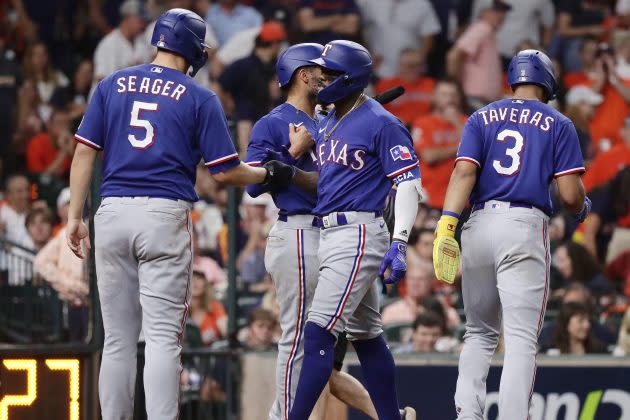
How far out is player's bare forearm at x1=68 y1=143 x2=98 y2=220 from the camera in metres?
6.60

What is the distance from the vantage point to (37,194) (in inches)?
525

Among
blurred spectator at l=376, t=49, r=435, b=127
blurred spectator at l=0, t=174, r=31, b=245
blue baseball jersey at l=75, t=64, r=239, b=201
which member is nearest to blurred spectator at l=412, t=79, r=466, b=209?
blurred spectator at l=376, t=49, r=435, b=127

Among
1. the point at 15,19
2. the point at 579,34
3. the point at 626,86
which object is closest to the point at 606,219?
the point at 626,86

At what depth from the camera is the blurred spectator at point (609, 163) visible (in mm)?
12258

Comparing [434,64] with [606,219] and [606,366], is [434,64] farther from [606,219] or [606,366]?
[606,366]

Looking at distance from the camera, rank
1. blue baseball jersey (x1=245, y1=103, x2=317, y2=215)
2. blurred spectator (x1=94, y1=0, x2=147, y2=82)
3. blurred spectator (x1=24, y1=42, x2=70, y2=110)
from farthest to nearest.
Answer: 1. blurred spectator (x1=24, y1=42, x2=70, y2=110)
2. blurred spectator (x1=94, y1=0, x2=147, y2=82)
3. blue baseball jersey (x1=245, y1=103, x2=317, y2=215)

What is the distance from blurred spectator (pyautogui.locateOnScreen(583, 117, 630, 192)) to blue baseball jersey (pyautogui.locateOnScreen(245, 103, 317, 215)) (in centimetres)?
538

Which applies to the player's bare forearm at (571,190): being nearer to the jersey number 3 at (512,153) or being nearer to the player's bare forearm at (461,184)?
the jersey number 3 at (512,153)

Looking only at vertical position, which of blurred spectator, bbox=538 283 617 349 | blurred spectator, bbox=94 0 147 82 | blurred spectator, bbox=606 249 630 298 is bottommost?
blurred spectator, bbox=538 283 617 349

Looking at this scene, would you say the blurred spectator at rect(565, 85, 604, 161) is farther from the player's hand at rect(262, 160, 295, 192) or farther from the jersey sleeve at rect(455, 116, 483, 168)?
the player's hand at rect(262, 160, 295, 192)

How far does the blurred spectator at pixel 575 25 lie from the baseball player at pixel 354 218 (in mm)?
7870

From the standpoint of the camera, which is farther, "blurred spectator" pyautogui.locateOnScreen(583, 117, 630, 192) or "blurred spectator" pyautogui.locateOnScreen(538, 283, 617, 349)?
"blurred spectator" pyautogui.locateOnScreen(583, 117, 630, 192)

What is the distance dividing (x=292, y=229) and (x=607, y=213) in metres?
5.38

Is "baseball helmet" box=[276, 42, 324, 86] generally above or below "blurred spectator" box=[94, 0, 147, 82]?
below
